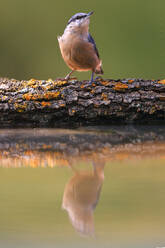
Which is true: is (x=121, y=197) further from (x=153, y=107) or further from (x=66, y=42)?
(x=66, y=42)

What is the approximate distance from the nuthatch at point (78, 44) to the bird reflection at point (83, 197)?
1266 millimetres

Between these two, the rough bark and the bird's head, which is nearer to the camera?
the rough bark

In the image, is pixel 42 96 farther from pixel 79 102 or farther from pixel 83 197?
pixel 83 197

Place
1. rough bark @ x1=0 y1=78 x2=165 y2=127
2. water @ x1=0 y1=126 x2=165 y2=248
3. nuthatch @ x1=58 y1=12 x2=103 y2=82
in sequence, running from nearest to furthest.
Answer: water @ x1=0 y1=126 x2=165 y2=248 < rough bark @ x1=0 y1=78 x2=165 y2=127 < nuthatch @ x1=58 y1=12 x2=103 y2=82

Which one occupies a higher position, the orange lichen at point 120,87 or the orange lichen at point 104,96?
the orange lichen at point 120,87

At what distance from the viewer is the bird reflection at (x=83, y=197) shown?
86cm

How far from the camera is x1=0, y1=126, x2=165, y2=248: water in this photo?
2.58 feet

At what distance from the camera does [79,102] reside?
228 cm

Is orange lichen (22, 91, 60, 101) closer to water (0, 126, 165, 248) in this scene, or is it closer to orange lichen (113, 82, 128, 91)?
orange lichen (113, 82, 128, 91)

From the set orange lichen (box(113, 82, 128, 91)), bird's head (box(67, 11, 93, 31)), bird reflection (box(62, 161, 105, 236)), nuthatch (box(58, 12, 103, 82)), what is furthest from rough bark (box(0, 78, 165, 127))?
bird reflection (box(62, 161, 105, 236))

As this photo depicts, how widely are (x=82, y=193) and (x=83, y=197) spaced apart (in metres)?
0.03

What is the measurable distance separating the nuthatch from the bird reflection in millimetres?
1266

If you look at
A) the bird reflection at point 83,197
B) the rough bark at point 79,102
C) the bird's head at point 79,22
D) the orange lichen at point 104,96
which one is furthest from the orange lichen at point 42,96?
the bird reflection at point 83,197

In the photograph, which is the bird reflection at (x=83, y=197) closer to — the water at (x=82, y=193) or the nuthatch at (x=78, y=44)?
the water at (x=82, y=193)
